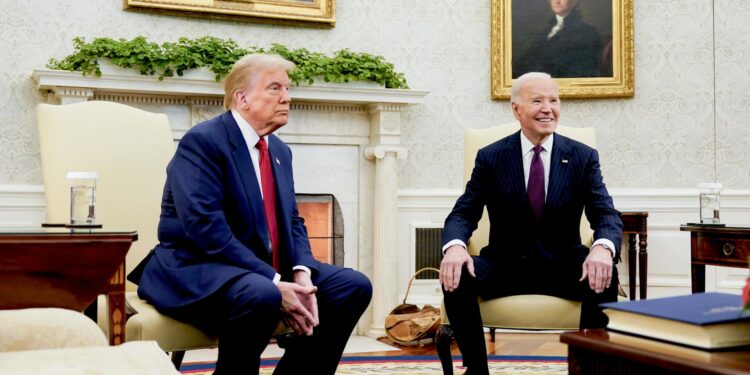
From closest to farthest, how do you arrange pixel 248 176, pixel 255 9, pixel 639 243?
pixel 248 176
pixel 639 243
pixel 255 9

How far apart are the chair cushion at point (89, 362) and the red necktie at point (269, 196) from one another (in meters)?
1.15

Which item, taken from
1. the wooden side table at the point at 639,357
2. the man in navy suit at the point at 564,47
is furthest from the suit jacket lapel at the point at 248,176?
the man in navy suit at the point at 564,47

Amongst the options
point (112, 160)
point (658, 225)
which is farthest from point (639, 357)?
point (658, 225)

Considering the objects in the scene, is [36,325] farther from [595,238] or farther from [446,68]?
[446,68]

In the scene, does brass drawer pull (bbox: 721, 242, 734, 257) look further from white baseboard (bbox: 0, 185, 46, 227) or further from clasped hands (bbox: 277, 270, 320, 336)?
white baseboard (bbox: 0, 185, 46, 227)

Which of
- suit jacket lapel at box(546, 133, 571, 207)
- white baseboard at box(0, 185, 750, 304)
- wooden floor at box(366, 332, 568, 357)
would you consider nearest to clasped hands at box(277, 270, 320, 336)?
suit jacket lapel at box(546, 133, 571, 207)

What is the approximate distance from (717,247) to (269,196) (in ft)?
5.89

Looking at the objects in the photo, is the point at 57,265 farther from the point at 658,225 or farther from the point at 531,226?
the point at 658,225

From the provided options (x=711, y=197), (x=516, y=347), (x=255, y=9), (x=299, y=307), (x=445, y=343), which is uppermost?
(x=255, y=9)

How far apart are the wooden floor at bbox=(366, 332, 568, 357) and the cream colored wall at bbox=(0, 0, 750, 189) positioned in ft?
3.73

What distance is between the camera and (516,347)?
4.52 metres

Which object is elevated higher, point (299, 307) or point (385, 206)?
point (385, 206)

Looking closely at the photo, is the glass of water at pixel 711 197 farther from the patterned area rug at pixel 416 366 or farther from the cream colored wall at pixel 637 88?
the cream colored wall at pixel 637 88

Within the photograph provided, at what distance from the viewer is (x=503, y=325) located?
9.62 ft
